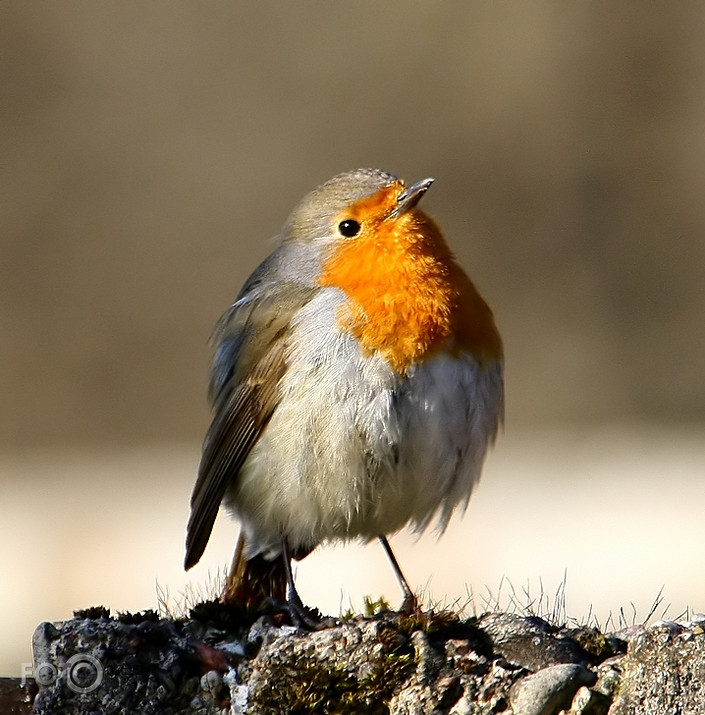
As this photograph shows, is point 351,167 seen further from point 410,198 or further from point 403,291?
point 403,291

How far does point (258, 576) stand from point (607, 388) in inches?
174

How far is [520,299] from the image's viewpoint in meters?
8.43

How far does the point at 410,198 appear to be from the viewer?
4.31 meters

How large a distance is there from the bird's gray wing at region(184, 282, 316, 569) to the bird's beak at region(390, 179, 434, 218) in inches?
15.7

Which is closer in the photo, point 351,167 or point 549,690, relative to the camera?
point 549,690

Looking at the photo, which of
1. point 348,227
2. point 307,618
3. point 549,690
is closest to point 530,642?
point 549,690

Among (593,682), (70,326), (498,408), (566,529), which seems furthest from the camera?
(70,326)

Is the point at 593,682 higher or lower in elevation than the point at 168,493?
lower

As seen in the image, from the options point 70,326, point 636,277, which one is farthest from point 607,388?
point 70,326

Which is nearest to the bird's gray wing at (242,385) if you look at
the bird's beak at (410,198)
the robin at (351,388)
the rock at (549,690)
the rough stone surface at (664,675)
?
the robin at (351,388)

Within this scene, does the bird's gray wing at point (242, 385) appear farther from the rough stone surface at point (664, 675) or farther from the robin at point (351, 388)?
the rough stone surface at point (664, 675)

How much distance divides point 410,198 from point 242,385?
0.88 metres

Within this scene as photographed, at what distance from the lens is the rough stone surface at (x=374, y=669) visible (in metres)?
3.15

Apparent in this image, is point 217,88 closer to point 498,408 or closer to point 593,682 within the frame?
point 498,408
